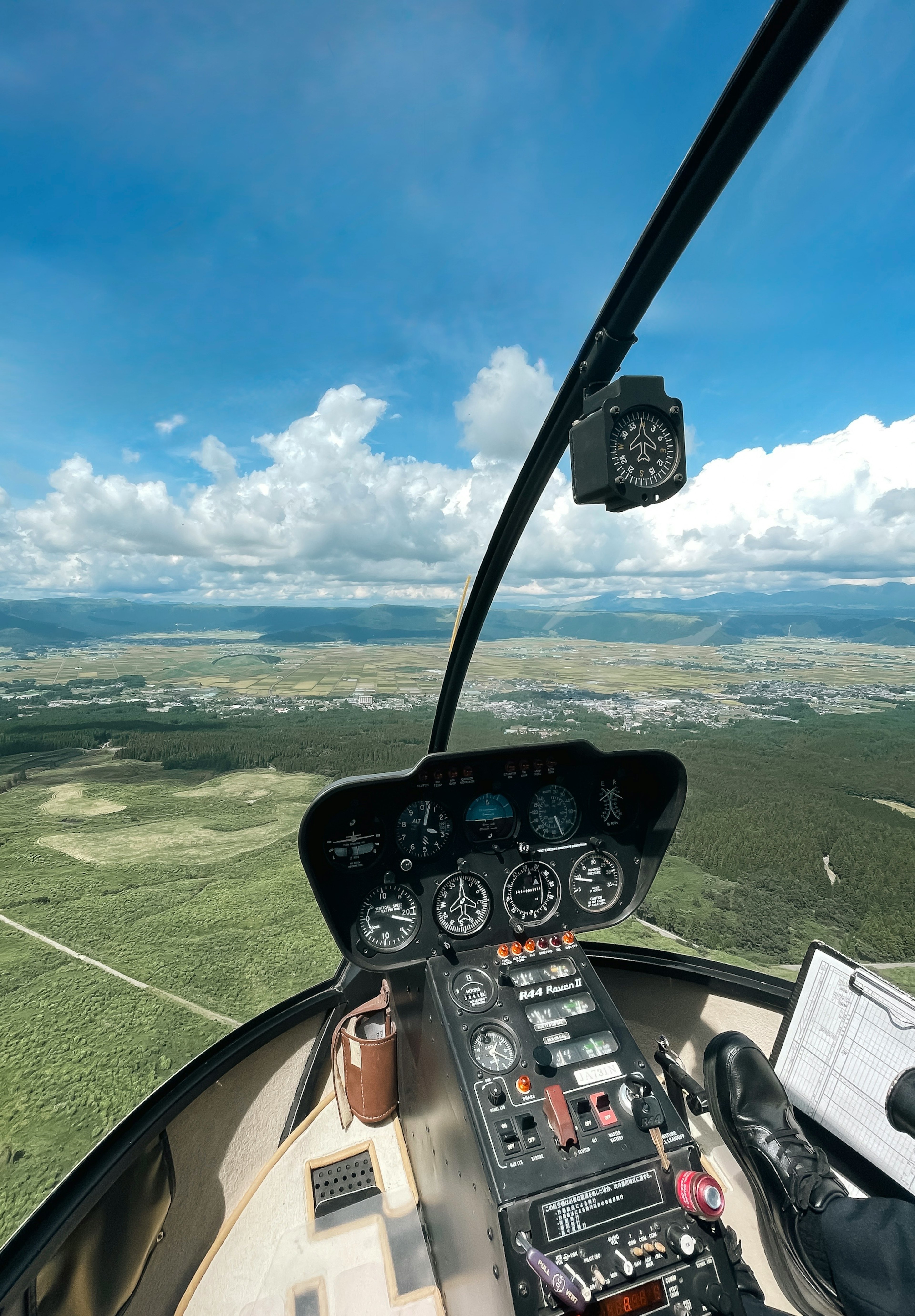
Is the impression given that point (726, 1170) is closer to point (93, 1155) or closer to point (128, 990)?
point (93, 1155)

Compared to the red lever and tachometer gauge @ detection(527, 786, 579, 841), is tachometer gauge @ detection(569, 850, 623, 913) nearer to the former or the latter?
tachometer gauge @ detection(527, 786, 579, 841)

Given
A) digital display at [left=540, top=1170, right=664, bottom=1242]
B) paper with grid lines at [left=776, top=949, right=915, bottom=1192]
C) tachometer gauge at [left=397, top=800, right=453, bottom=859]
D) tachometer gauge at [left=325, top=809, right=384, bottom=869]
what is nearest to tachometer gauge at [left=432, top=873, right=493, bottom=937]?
tachometer gauge at [left=397, top=800, right=453, bottom=859]

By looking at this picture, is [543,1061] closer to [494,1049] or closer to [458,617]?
[494,1049]

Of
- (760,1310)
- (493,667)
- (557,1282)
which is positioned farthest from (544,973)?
(493,667)

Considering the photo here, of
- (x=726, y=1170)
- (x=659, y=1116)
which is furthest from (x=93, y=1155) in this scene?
(x=726, y=1170)

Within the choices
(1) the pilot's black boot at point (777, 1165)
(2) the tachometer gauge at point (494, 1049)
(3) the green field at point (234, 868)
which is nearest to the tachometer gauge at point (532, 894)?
(2) the tachometer gauge at point (494, 1049)

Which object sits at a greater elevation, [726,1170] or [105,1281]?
[105,1281]
